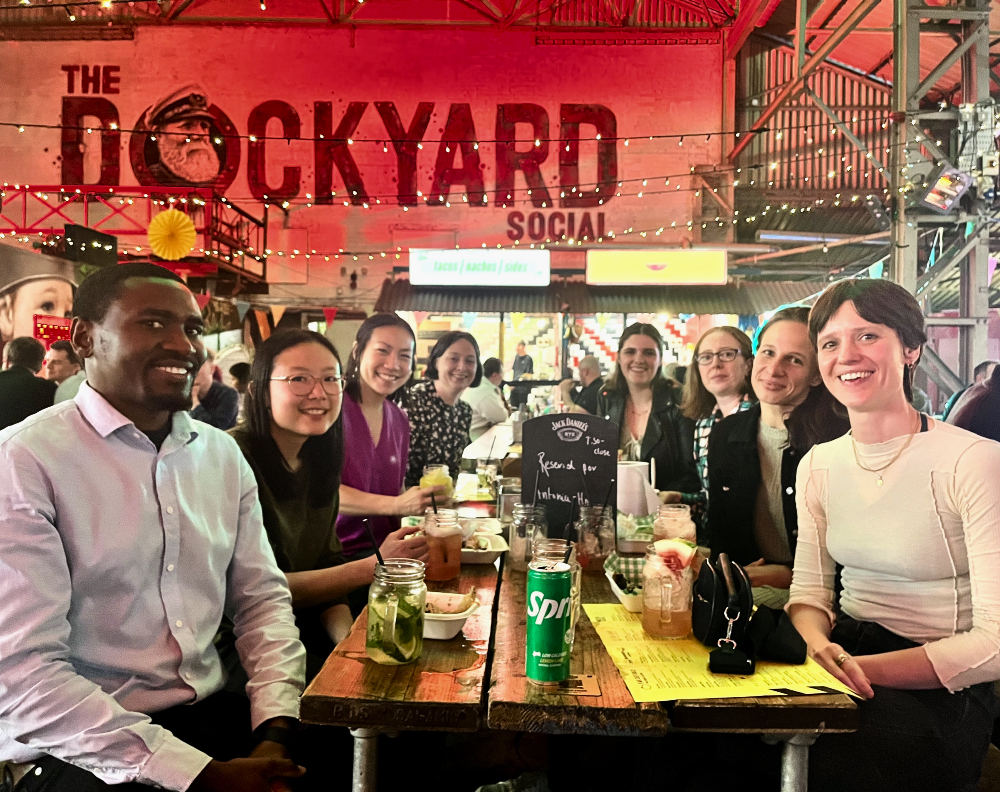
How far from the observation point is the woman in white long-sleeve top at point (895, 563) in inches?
68.8

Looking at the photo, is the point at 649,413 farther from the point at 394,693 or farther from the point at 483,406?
the point at 394,693

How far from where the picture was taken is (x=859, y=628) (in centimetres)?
208

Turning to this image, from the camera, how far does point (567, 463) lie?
8.52 feet

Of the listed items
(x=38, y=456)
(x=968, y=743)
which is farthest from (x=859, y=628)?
(x=38, y=456)

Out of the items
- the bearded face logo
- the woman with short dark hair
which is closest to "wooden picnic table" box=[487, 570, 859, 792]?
the woman with short dark hair

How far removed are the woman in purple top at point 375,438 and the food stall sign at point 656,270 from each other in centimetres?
519

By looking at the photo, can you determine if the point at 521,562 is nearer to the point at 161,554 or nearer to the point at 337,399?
the point at 337,399

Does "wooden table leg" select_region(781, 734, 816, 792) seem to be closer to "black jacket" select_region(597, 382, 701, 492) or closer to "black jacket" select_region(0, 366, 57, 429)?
"black jacket" select_region(597, 382, 701, 492)

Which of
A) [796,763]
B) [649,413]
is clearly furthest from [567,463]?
[649,413]

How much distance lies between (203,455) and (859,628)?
6.32 feet

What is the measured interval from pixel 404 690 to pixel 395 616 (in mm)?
179

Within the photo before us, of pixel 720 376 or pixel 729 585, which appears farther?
pixel 720 376

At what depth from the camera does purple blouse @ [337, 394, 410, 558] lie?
3.29 meters

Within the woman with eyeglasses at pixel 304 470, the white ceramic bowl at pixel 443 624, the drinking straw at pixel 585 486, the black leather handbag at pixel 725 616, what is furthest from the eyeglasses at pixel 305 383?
A: the black leather handbag at pixel 725 616
